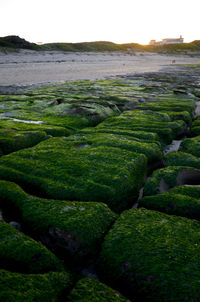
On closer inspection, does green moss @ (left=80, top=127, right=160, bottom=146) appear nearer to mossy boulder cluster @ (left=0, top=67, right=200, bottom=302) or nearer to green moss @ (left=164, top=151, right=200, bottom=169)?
mossy boulder cluster @ (left=0, top=67, right=200, bottom=302)

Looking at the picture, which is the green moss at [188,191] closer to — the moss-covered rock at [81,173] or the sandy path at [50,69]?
the moss-covered rock at [81,173]

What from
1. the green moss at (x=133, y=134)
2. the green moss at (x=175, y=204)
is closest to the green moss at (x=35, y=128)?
the green moss at (x=133, y=134)

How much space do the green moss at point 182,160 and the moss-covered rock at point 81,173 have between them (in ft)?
2.99

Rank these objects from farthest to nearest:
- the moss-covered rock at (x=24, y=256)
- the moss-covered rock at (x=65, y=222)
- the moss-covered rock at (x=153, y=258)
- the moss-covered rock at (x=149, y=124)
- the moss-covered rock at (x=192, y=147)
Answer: the moss-covered rock at (x=149, y=124)
the moss-covered rock at (x=192, y=147)
the moss-covered rock at (x=65, y=222)
the moss-covered rock at (x=24, y=256)
the moss-covered rock at (x=153, y=258)

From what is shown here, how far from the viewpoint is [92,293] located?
8.76 ft

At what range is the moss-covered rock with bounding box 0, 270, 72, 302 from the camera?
2492mm

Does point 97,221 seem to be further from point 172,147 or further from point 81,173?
point 172,147

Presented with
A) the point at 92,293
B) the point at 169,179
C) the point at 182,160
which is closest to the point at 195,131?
the point at 182,160

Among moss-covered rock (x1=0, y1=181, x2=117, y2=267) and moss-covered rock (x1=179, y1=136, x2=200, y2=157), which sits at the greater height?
moss-covered rock (x1=179, y1=136, x2=200, y2=157)

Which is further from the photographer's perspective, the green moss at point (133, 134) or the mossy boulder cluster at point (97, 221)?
the green moss at point (133, 134)

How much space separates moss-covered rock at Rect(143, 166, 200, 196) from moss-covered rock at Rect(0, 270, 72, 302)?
2560 mm

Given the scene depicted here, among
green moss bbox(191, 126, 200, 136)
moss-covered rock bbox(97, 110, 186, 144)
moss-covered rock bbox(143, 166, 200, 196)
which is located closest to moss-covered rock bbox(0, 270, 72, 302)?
moss-covered rock bbox(143, 166, 200, 196)

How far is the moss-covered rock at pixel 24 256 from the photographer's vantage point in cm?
292

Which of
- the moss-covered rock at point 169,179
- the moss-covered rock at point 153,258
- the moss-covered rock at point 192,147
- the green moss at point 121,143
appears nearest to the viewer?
the moss-covered rock at point 153,258
